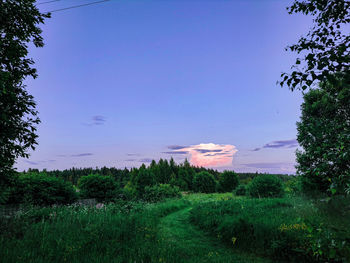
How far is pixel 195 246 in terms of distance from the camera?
688 cm

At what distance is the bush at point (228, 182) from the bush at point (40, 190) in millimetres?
26663

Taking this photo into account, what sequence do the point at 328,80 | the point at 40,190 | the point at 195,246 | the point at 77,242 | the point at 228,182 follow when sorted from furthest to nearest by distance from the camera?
the point at 228,182, the point at 40,190, the point at 195,246, the point at 77,242, the point at 328,80

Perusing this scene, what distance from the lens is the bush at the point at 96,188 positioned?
17500 mm

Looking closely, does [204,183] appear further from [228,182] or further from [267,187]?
[267,187]

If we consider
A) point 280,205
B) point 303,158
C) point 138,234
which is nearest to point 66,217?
point 138,234

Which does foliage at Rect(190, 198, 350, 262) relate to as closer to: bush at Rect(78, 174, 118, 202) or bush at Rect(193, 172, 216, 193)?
bush at Rect(78, 174, 118, 202)

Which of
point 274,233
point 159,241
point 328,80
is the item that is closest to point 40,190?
point 159,241

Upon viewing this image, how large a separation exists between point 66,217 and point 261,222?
25.9 feet

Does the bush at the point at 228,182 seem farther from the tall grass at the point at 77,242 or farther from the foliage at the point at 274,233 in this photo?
the tall grass at the point at 77,242

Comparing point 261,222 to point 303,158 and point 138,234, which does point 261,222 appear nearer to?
point 138,234

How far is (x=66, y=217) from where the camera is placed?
27.8 feet

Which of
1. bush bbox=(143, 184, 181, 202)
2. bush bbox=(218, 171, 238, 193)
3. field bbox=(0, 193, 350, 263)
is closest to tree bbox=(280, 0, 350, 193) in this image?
field bbox=(0, 193, 350, 263)

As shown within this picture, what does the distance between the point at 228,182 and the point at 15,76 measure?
33.6m

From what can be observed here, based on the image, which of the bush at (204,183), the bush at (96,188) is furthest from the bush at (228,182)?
the bush at (96,188)
